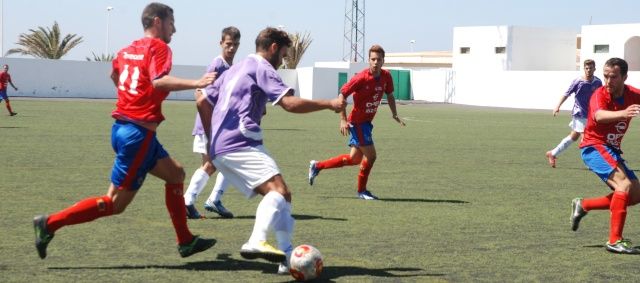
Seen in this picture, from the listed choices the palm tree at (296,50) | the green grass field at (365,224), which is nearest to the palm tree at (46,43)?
the palm tree at (296,50)

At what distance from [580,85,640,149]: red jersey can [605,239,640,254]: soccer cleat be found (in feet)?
3.18

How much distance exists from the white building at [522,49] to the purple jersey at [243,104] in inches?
2584

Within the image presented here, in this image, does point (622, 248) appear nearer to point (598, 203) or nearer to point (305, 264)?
point (598, 203)

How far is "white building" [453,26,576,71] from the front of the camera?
7162cm

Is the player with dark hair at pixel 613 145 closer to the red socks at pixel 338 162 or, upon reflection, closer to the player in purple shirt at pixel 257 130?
the player in purple shirt at pixel 257 130

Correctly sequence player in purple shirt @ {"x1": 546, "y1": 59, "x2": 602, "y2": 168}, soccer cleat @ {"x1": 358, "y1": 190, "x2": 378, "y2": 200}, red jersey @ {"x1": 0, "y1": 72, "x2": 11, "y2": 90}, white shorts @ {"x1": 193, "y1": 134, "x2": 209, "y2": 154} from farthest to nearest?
red jersey @ {"x1": 0, "y1": 72, "x2": 11, "y2": 90}, player in purple shirt @ {"x1": 546, "y1": 59, "x2": 602, "y2": 168}, soccer cleat @ {"x1": 358, "y1": 190, "x2": 378, "y2": 200}, white shorts @ {"x1": 193, "y1": 134, "x2": 209, "y2": 154}

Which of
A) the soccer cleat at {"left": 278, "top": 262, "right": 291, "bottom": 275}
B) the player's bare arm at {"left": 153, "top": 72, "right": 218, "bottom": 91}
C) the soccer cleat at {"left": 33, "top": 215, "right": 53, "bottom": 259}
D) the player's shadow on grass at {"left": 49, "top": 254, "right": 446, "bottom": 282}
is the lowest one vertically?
the player's shadow on grass at {"left": 49, "top": 254, "right": 446, "bottom": 282}

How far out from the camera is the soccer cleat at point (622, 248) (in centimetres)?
844

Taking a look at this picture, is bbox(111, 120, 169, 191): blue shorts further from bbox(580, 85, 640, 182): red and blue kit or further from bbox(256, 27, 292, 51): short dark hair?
bbox(580, 85, 640, 182): red and blue kit

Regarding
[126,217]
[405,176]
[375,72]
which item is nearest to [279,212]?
[126,217]

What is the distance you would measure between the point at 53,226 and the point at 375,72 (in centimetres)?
605

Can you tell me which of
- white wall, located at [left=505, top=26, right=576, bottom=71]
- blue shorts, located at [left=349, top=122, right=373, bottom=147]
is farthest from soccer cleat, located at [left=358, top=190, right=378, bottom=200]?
white wall, located at [left=505, top=26, right=576, bottom=71]

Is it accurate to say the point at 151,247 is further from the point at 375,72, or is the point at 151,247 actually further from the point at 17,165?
the point at 17,165

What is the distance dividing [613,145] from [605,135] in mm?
125
